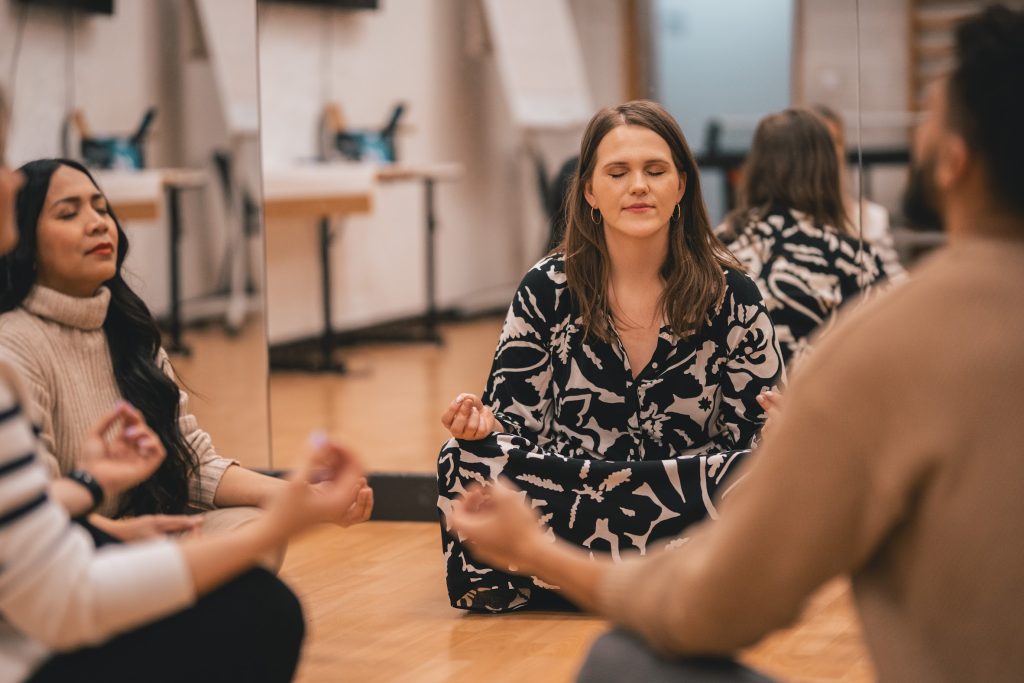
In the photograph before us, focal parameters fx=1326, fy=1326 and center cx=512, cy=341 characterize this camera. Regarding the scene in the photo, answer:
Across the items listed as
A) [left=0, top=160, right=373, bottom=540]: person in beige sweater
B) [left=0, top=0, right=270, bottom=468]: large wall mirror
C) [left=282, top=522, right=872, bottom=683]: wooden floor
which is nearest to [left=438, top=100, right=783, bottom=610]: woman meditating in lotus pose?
[left=282, top=522, right=872, bottom=683]: wooden floor

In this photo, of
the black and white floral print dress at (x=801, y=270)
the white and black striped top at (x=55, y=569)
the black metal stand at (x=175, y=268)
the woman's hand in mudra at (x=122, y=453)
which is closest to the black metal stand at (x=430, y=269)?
the black metal stand at (x=175, y=268)

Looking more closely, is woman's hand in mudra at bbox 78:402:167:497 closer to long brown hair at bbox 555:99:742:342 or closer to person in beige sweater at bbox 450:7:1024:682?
person in beige sweater at bbox 450:7:1024:682

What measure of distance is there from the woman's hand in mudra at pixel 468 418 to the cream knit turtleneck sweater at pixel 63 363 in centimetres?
65

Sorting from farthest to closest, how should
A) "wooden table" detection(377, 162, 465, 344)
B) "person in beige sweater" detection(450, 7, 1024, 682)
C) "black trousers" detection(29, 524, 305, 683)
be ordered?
"wooden table" detection(377, 162, 465, 344), "black trousers" detection(29, 524, 305, 683), "person in beige sweater" detection(450, 7, 1024, 682)

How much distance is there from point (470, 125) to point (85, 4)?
1.23 meters

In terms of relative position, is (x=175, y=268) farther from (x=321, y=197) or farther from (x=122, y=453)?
(x=122, y=453)

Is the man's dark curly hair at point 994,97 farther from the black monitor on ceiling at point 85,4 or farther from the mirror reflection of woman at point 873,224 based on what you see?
the black monitor on ceiling at point 85,4

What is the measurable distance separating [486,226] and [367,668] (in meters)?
2.33

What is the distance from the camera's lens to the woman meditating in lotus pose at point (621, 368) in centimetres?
253

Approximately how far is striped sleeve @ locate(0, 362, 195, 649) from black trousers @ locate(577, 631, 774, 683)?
1.32 ft

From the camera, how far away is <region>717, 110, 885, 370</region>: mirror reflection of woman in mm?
3350

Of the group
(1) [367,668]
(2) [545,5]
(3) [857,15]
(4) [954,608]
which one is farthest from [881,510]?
(2) [545,5]

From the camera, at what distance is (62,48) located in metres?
3.63

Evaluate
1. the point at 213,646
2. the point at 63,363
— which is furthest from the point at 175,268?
the point at 213,646
